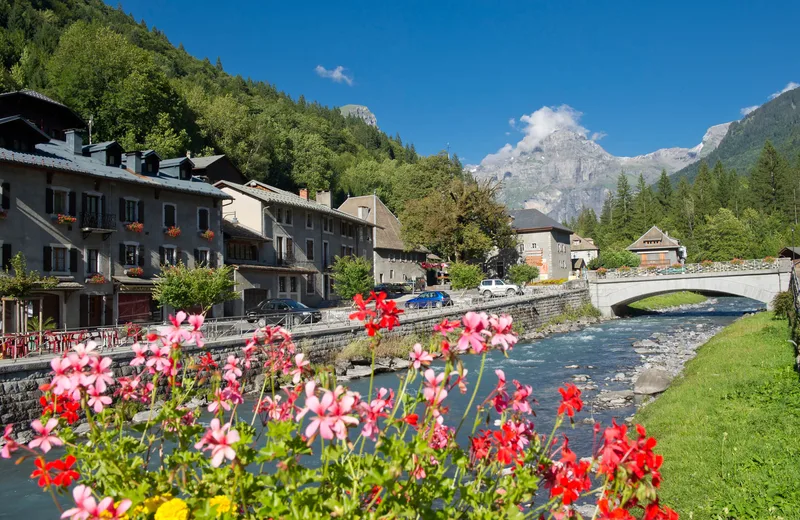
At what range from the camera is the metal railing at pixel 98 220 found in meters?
29.7

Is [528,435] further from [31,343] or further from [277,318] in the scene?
[277,318]

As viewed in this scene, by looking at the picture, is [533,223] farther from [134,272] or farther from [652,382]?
[652,382]

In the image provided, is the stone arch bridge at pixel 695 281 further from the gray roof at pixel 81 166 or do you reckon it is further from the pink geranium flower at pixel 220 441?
the pink geranium flower at pixel 220 441

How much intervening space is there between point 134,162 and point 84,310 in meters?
9.37

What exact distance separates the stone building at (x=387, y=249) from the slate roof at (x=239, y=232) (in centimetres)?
1923

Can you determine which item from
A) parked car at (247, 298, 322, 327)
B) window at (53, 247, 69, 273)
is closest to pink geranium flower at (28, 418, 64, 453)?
parked car at (247, 298, 322, 327)

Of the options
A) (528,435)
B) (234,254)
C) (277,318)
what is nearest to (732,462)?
(528,435)

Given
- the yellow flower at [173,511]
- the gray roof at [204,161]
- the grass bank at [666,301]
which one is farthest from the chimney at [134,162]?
the grass bank at [666,301]

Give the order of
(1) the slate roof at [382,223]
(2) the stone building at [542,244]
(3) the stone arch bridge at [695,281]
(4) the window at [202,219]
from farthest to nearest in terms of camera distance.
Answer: (2) the stone building at [542,244] → (1) the slate roof at [382,223] → (3) the stone arch bridge at [695,281] → (4) the window at [202,219]

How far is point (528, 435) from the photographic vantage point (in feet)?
12.3

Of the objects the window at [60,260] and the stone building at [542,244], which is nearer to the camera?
the window at [60,260]

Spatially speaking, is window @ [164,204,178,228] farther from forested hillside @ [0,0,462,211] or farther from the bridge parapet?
the bridge parapet

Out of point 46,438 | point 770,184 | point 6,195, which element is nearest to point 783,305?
point 46,438

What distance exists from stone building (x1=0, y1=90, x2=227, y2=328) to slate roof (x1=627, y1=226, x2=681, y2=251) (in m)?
81.7
